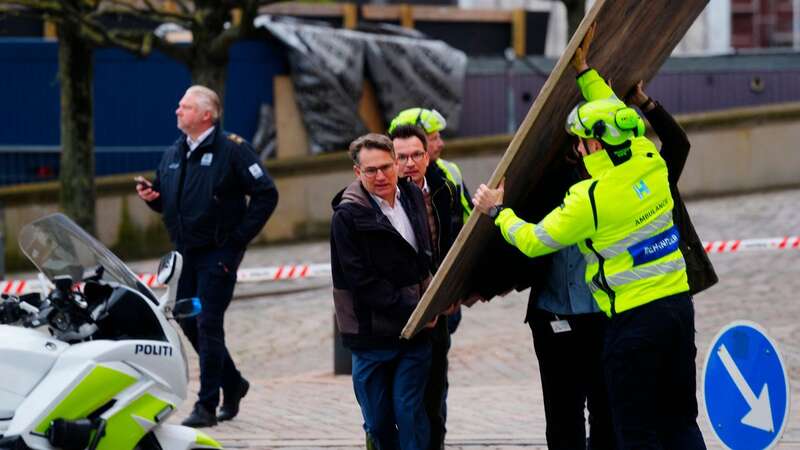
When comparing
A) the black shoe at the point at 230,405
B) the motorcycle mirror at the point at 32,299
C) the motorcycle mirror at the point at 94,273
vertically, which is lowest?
the black shoe at the point at 230,405

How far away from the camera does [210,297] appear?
30.4ft

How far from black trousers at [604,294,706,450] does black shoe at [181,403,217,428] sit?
338 cm

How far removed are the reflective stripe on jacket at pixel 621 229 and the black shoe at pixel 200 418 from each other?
339 cm

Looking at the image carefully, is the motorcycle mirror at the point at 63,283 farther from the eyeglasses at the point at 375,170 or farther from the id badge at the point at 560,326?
the id badge at the point at 560,326

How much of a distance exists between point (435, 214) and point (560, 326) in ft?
2.94

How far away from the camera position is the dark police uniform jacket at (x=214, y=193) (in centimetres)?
928

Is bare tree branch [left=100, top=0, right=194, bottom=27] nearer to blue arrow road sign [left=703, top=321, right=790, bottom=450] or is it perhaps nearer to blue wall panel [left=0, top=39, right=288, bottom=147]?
blue wall panel [left=0, top=39, right=288, bottom=147]

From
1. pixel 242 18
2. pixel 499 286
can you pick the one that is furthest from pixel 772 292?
pixel 499 286

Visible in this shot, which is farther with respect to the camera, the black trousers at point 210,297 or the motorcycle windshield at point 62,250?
the black trousers at point 210,297

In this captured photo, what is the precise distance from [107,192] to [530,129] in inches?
557

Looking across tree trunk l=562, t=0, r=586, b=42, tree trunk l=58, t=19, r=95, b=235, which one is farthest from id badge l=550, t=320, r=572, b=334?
tree trunk l=562, t=0, r=586, b=42

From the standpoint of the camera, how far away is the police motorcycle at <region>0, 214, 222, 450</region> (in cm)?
641

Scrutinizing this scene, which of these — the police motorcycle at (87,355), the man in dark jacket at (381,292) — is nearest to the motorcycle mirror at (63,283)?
the police motorcycle at (87,355)

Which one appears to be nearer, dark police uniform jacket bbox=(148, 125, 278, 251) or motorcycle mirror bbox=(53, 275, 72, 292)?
motorcycle mirror bbox=(53, 275, 72, 292)
